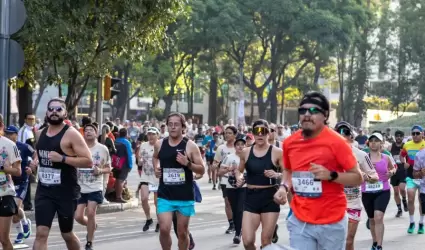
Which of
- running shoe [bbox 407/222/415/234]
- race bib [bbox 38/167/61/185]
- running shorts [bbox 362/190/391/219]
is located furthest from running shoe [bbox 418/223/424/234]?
race bib [bbox 38/167/61/185]

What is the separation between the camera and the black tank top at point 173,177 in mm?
11062

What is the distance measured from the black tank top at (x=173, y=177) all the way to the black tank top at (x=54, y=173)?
135 cm

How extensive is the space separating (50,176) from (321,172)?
11.6 feet

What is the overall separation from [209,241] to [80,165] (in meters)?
5.57

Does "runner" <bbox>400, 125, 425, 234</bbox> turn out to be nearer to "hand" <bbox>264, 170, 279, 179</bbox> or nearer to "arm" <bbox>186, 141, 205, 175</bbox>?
"hand" <bbox>264, 170, 279, 179</bbox>

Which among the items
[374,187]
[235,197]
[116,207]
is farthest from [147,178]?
[374,187]

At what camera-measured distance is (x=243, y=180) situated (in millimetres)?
12750

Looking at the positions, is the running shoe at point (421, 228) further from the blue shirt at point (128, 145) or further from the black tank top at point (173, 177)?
the black tank top at point (173, 177)

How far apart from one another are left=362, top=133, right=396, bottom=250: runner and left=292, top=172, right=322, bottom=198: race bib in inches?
222

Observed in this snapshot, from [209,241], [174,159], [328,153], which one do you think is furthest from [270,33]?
[328,153]

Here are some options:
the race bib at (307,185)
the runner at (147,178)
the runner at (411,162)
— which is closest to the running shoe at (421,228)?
the runner at (411,162)

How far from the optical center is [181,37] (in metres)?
47.9

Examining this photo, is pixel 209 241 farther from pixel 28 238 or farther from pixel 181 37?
pixel 181 37

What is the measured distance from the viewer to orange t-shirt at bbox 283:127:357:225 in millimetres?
7680
